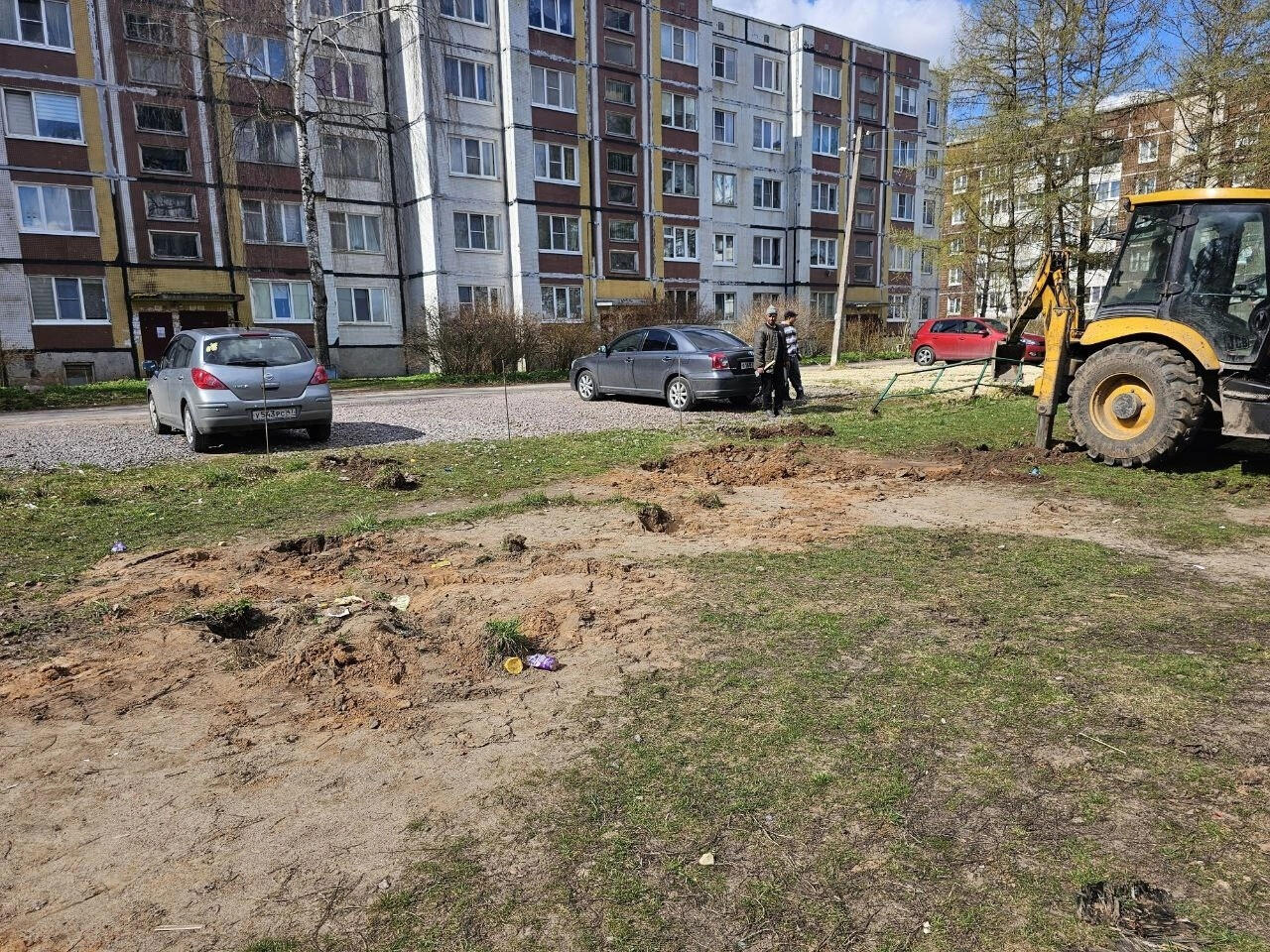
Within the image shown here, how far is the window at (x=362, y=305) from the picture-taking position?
35.7 m

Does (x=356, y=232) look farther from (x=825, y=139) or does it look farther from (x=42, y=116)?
(x=825, y=139)

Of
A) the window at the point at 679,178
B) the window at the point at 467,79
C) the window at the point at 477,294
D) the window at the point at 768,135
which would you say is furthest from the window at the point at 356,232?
the window at the point at 768,135

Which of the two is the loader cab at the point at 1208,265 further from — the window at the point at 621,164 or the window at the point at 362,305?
the window at the point at 621,164

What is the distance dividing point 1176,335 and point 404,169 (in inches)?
1354

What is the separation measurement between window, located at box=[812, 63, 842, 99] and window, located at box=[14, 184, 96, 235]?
38.5 meters

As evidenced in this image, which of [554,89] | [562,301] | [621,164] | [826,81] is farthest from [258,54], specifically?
[826,81]

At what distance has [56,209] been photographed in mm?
30094

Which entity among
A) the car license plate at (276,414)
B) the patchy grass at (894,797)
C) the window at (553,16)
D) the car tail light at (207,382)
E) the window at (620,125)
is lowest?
the patchy grass at (894,797)

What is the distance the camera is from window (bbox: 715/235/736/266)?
4612 centimetres

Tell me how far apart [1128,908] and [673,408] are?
14646 mm

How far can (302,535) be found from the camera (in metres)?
6.80

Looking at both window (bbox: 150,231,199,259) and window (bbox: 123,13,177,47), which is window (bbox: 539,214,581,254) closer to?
window (bbox: 150,231,199,259)

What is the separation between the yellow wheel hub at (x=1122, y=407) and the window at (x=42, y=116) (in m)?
35.3

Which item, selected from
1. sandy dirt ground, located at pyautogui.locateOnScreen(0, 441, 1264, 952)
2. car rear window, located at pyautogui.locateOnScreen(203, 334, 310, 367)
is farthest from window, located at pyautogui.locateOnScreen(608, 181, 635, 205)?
sandy dirt ground, located at pyautogui.locateOnScreen(0, 441, 1264, 952)
